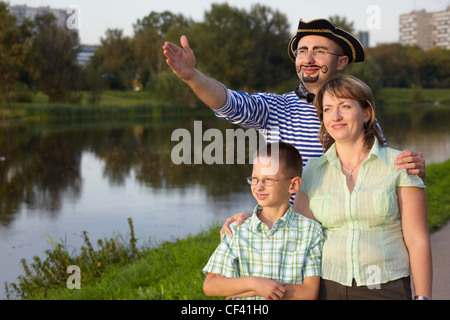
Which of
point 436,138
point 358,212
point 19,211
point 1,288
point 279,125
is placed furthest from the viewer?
point 436,138

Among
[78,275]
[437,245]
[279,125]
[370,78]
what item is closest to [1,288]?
[78,275]

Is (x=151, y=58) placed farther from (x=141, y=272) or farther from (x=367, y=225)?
(x=367, y=225)

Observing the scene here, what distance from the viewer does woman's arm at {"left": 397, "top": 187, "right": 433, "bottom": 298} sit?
2201mm

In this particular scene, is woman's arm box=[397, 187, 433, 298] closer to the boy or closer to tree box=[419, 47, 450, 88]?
the boy

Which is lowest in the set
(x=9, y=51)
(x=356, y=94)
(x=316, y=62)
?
(x=356, y=94)

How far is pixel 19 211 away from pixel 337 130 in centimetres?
1223

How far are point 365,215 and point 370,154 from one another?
0.24 metres

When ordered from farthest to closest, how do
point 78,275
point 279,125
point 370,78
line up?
1. point 370,78
2. point 78,275
3. point 279,125

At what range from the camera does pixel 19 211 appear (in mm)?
13273

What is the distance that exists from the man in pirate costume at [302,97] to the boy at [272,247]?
1.50 feet

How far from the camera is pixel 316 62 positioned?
2.72m

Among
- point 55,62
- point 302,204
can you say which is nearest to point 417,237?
point 302,204
